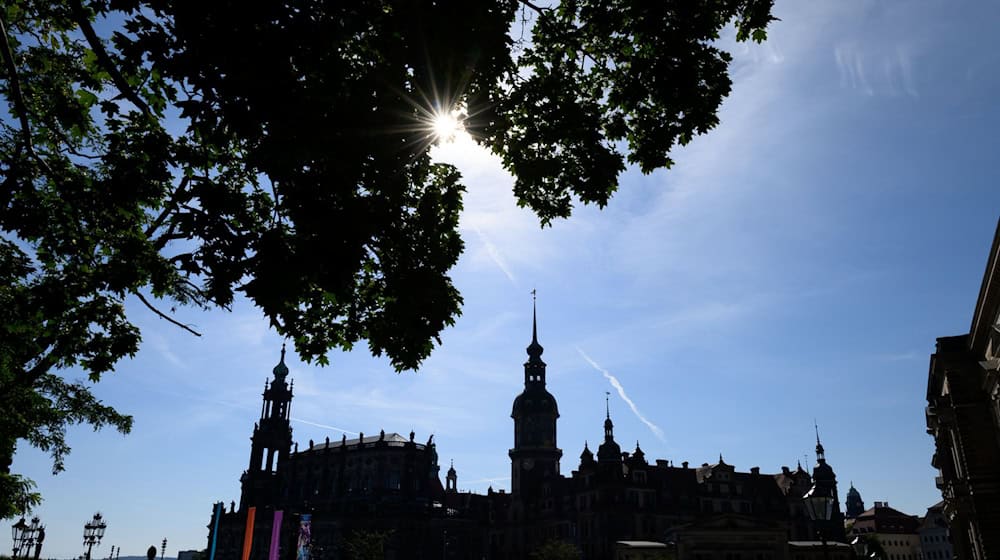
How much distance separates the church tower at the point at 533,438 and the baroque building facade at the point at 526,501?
143 millimetres

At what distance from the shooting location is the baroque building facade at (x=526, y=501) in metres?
74.5

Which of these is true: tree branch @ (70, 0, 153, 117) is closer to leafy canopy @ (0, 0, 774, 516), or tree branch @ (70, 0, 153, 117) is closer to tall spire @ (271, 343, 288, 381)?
leafy canopy @ (0, 0, 774, 516)

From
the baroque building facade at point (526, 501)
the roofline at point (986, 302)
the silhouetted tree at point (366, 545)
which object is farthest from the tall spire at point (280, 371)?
the roofline at point (986, 302)

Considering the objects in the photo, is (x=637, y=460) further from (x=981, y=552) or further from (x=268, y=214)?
(x=268, y=214)

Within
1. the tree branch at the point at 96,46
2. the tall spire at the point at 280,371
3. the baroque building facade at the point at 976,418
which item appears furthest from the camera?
the tall spire at the point at 280,371

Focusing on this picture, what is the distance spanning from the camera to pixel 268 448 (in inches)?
4318

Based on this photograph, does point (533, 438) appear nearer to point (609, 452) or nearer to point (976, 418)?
point (609, 452)

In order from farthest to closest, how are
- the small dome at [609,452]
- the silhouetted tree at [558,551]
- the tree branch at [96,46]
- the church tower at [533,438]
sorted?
the church tower at [533,438] < the small dome at [609,452] < the silhouetted tree at [558,551] < the tree branch at [96,46]

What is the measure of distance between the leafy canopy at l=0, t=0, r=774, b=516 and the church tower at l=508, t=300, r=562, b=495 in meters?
77.6

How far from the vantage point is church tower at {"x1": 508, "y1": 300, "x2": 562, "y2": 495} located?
88625 millimetres

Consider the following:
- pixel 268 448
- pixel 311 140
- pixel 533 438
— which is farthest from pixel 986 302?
pixel 268 448

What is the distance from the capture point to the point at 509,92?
13.7 metres

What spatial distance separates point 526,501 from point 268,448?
46655mm

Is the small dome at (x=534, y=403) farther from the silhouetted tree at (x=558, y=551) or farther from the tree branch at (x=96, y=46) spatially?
the tree branch at (x=96, y=46)
